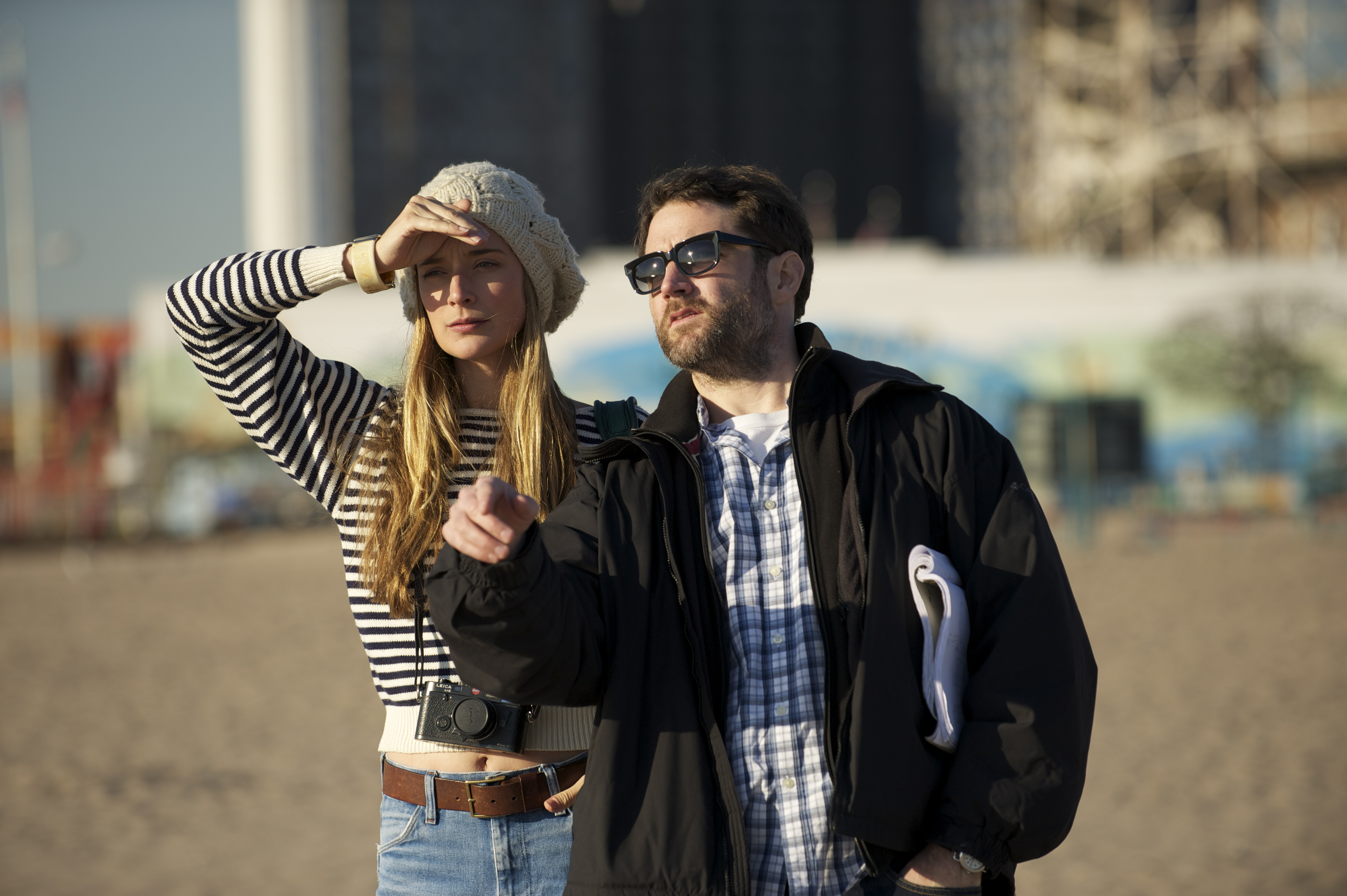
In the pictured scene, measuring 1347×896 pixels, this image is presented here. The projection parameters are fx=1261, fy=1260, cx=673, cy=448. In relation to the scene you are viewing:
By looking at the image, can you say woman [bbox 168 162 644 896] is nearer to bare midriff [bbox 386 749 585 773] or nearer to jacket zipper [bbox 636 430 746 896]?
bare midriff [bbox 386 749 585 773]

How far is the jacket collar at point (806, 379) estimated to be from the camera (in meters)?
2.20

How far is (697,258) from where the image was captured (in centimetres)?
236

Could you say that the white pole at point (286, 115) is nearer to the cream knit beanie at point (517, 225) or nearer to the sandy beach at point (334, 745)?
the sandy beach at point (334, 745)

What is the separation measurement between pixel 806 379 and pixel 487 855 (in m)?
1.06

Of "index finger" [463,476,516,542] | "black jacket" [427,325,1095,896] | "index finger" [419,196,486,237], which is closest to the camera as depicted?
"index finger" [463,476,516,542]

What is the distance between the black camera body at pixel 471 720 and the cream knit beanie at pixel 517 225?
2.53 feet

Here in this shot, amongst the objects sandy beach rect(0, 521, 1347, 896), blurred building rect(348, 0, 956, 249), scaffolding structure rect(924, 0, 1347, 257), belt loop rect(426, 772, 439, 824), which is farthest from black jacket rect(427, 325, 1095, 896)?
blurred building rect(348, 0, 956, 249)

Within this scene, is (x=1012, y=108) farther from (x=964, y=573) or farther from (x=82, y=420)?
(x=964, y=573)

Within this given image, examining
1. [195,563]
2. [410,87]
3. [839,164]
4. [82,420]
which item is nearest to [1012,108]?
[839,164]

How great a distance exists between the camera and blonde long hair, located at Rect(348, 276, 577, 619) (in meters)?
2.35

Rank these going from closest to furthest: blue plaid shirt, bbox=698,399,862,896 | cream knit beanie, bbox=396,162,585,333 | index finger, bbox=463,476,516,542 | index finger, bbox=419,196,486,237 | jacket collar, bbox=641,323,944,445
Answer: index finger, bbox=463,476,516,542
blue plaid shirt, bbox=698,399,862,896
jacket collar, bbox=641,323,944,445
index finger, bbox=419,196,486,237
cream knit beanie, bbox=396,162,585,333

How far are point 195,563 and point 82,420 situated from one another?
14.1m

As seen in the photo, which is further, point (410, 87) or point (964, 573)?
point (410, 87)

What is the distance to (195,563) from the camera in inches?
886
